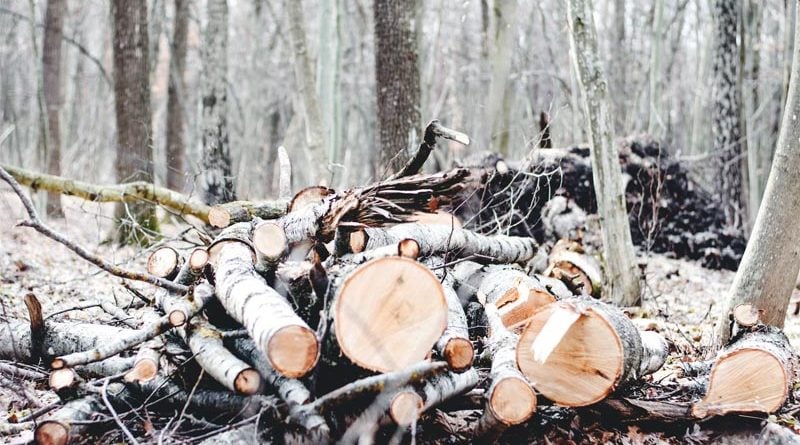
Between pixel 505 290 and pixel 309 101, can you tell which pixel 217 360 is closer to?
pixel 505 290

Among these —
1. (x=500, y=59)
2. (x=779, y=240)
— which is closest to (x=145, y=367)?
(x=779, y=240)

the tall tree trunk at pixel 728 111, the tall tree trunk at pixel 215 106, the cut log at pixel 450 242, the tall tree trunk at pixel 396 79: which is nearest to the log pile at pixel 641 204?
the tall tree trunk at pixel 728 111

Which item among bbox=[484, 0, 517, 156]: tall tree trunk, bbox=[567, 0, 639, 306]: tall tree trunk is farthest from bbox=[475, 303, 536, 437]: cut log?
bbox=[484, 0, 517, 156]: tall tree trunk

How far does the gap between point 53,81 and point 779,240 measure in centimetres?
1289

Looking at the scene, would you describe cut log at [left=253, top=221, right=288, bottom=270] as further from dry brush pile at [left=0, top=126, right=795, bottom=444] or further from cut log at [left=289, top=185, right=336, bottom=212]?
cut log at [left=289, top=185, right=336, bottom=212]

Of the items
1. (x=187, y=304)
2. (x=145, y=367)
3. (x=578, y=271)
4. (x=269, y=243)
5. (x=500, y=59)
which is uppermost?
(x=500, y=59)

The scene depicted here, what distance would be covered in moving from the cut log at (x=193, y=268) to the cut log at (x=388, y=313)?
1.11m

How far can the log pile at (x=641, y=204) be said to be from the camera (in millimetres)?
8602

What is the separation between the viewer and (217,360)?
3.17m

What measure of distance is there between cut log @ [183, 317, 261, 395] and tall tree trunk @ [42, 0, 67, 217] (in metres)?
9.80

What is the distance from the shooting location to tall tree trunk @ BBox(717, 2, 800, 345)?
15.2 ft

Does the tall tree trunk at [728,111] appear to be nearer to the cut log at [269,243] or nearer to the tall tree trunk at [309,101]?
the tall tree trunk at [309,101]

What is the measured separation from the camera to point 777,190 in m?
4.68

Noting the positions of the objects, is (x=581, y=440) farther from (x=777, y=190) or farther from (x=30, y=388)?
(x=30, y=388)
